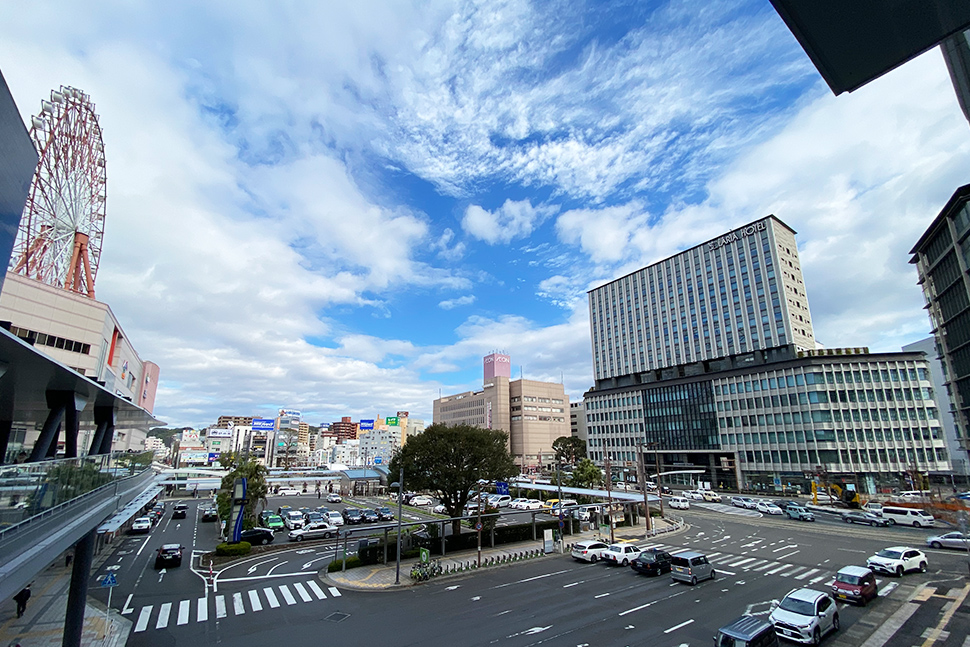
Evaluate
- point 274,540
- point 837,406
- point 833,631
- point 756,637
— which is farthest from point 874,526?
point 274,540

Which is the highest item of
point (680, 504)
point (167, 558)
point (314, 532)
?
point (167, 558)

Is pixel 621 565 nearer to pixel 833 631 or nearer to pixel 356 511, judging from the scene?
pixel 833 631

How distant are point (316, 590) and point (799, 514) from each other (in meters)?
53.0

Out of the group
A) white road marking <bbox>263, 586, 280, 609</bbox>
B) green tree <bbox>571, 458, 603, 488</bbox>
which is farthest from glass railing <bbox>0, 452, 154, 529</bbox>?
green tree <bbox>571, 458, 603, 488</bbox>

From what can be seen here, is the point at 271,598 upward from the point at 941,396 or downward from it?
downward

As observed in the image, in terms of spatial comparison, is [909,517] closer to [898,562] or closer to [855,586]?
[898,562]

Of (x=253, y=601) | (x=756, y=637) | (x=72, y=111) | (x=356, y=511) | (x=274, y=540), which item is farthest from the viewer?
(x=356, y=511)

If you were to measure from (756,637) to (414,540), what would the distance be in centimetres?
2625

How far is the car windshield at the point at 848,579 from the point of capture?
22.0 metres

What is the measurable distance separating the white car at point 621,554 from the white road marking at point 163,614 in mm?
26934

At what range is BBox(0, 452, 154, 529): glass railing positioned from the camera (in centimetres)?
995

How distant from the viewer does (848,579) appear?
73.6 feet

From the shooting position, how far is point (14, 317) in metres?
50.3

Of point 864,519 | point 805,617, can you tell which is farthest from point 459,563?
point 864,519
